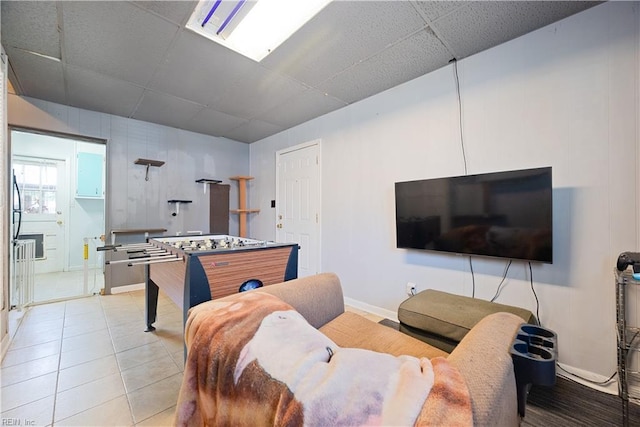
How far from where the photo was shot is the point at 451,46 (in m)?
2.07

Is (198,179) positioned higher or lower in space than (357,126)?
lower

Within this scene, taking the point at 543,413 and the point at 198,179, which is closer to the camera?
the point at 543,413

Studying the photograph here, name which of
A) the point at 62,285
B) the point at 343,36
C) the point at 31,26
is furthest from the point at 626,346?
the point at 62,285

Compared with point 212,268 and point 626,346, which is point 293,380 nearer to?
point 212,268

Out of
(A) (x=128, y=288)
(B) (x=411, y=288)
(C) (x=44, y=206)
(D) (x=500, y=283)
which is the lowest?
(A) (x=128, y=288)

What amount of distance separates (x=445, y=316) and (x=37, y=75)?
418cm

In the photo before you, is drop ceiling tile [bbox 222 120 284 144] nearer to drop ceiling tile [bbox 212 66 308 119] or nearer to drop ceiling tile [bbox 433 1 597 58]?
drop ceiling tile [bbox 212 66 308 119]

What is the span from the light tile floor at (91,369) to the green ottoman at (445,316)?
984 millimetres

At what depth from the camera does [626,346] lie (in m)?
1.38

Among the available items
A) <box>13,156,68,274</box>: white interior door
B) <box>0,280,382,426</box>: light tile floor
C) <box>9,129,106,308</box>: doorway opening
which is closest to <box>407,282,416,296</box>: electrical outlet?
<box>0,280,382,426</box>: light tile floor

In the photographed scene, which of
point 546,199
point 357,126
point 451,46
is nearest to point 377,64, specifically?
point 451,46

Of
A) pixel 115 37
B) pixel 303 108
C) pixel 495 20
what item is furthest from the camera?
pixel 303 108

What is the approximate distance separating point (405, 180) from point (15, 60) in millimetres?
3682

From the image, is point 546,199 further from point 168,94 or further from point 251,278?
point 168,94
